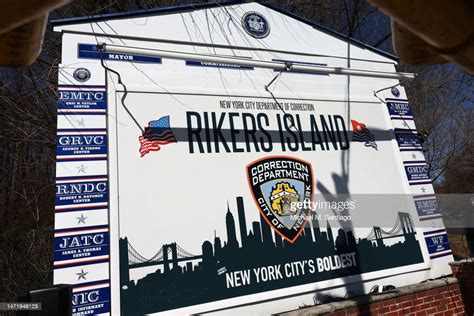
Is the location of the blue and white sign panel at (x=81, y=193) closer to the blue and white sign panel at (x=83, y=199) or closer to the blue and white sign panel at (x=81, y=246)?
the blue and white sign panel at (x=83, y=199)

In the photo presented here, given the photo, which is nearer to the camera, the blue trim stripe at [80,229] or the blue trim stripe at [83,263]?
the blue trim stripe at [83,263]

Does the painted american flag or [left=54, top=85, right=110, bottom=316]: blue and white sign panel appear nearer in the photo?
[left=54, top=85, right=110, bottom=316]: blue and white sign panel

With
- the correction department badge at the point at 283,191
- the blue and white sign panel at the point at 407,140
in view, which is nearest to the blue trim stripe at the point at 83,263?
the correction department badge at the point at 283,191

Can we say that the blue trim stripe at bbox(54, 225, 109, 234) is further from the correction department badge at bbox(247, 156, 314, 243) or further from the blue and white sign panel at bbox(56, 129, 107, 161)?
the correction department badge at bbox(247, 156, 314, 243)

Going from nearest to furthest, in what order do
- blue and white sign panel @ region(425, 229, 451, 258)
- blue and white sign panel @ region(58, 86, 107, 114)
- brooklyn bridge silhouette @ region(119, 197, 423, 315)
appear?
1. brooklyn bridge silhouette @ region(119, 197, 423, 315)
2. blue and white sign panel @ region(58, 86, 107, 114)
3. blue and white sign panel @ region(425, 229, 451, 258)

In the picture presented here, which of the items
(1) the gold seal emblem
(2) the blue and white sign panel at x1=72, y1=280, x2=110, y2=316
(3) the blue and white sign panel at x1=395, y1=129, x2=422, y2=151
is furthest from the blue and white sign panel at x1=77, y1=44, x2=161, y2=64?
(3) the blue and white sign panel at x1=395, y1=129, x2=422, y2=151

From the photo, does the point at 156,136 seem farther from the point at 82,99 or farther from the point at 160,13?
the point at 160,13

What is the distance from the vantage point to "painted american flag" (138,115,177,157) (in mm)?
3672

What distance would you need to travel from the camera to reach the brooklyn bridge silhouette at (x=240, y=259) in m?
3.21

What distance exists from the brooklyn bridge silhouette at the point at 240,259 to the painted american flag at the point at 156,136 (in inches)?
42.3

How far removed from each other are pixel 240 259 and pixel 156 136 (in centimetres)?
177

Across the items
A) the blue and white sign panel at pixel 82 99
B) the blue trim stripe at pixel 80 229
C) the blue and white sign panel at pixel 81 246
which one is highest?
the blue and white sign panel at pixel 82 99

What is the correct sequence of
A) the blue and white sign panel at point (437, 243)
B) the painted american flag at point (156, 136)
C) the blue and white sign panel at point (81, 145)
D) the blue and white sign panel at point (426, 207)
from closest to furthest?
the blue and white sign panel at point (81, 145), the painted american flag at point (156, 136), the blue and white sign panel at point (437, 243), the blue and white sign panel at point (426, 207)

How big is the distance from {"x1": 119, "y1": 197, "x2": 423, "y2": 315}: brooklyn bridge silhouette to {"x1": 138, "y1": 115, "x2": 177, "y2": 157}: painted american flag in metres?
1.07
